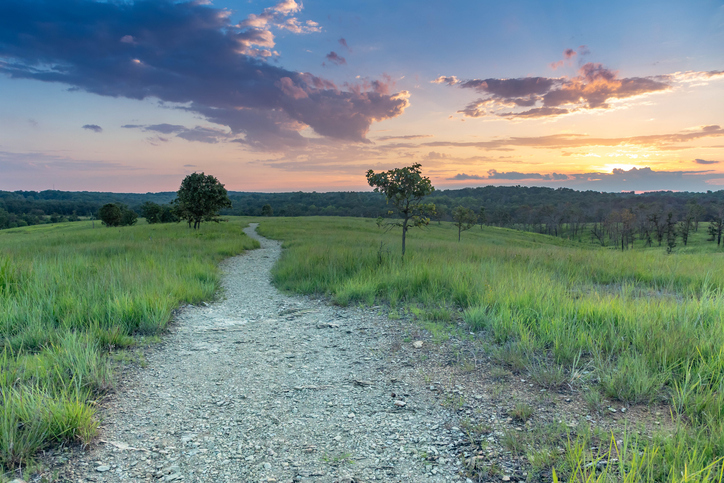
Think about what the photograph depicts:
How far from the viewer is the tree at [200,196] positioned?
24.1 m

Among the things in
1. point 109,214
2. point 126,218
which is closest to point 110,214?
point 109,214

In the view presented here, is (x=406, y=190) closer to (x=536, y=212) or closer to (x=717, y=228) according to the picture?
(x=717, y=228)

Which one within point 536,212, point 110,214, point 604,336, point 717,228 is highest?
point 110,214

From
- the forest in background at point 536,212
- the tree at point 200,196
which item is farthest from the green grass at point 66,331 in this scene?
the forest in background at point 536,212

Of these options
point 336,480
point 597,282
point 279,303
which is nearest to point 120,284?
point 279,303

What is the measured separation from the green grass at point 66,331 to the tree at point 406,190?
639 cm

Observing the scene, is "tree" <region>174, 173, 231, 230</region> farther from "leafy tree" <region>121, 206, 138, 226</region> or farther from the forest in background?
"leafy tree" <region>121, 206, 138, 226</region>

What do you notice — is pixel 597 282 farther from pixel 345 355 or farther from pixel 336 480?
pixel 336 480

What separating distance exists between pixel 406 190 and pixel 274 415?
979 cm

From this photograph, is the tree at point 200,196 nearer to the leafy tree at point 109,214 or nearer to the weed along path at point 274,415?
the weed along path at point 274,415

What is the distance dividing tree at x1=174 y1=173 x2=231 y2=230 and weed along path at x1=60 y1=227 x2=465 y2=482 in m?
20.7

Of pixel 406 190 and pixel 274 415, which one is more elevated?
pixel 406 190

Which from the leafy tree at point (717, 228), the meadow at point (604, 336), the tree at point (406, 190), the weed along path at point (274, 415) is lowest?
the leafy tree at point (717, 228)

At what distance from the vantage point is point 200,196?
2414 centimetres
